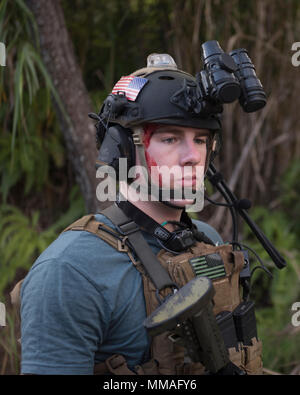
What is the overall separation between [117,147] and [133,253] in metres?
0.36

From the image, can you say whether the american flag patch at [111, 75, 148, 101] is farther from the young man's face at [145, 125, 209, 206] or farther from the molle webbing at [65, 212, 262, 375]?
the molle webbing at [65, 212, 262, 375]

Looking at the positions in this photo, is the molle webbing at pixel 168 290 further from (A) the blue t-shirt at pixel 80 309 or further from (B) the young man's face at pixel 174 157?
(B) the young man's face at pixel 174 157

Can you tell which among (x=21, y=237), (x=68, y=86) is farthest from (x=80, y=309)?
(x=21, y=237)

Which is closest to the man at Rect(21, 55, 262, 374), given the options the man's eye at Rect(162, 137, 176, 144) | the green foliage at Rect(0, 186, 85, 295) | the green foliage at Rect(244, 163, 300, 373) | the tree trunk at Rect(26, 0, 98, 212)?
the man's eye at Rect(162, 137, 176, 144)

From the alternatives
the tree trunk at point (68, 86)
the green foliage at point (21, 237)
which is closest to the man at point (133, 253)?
the tree trunk at point (68, 86)

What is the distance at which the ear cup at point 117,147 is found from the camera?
1.46m

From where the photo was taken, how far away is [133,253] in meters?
1.35

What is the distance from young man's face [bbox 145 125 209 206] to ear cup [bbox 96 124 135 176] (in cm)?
8

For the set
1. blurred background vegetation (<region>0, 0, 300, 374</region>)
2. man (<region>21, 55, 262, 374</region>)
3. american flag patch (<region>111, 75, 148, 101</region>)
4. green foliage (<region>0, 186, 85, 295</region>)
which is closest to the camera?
man (<region>21, 55, 262, 374</region>)

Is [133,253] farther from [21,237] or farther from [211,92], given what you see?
[21,237]

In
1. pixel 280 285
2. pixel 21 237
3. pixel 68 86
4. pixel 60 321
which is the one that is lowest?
pixel 280 285

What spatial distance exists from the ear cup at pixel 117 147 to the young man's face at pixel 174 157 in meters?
0.08

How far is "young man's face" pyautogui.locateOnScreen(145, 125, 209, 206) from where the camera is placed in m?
1.38

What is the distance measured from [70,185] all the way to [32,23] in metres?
1.24
